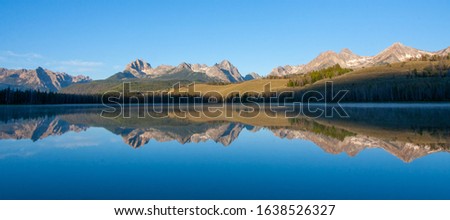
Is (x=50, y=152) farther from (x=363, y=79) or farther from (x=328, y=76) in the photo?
(x=328, y=76)

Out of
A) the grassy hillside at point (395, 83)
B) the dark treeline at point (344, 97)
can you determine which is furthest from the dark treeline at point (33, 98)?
the grassy hillside at point (395, 83)

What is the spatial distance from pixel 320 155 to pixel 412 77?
13632 cm

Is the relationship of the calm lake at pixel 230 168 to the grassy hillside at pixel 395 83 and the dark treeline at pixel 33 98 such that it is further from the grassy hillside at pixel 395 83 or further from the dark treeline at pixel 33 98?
the dark treeline at pixel 33 98

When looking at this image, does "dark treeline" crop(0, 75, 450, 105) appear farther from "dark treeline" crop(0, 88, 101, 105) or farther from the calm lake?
the calm lake

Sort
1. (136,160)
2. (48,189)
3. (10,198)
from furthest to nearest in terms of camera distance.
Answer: (136,160)
(48,189)
(10,198)

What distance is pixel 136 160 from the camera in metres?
16.4

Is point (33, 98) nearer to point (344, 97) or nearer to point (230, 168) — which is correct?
point (344, 97)

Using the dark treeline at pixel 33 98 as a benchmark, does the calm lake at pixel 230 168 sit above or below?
below

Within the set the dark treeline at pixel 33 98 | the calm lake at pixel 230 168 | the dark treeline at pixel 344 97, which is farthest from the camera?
the dark treeline at pixel 33 98

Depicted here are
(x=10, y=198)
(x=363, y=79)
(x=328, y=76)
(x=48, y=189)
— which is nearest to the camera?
(x=10, y=198)

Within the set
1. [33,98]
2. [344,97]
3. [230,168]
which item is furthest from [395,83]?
[33,98]

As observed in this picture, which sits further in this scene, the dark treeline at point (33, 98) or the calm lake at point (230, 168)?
the dark treeline at point (33, 98)

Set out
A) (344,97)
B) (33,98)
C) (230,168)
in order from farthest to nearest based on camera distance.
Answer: (33,98), (344,97), (230,168)
